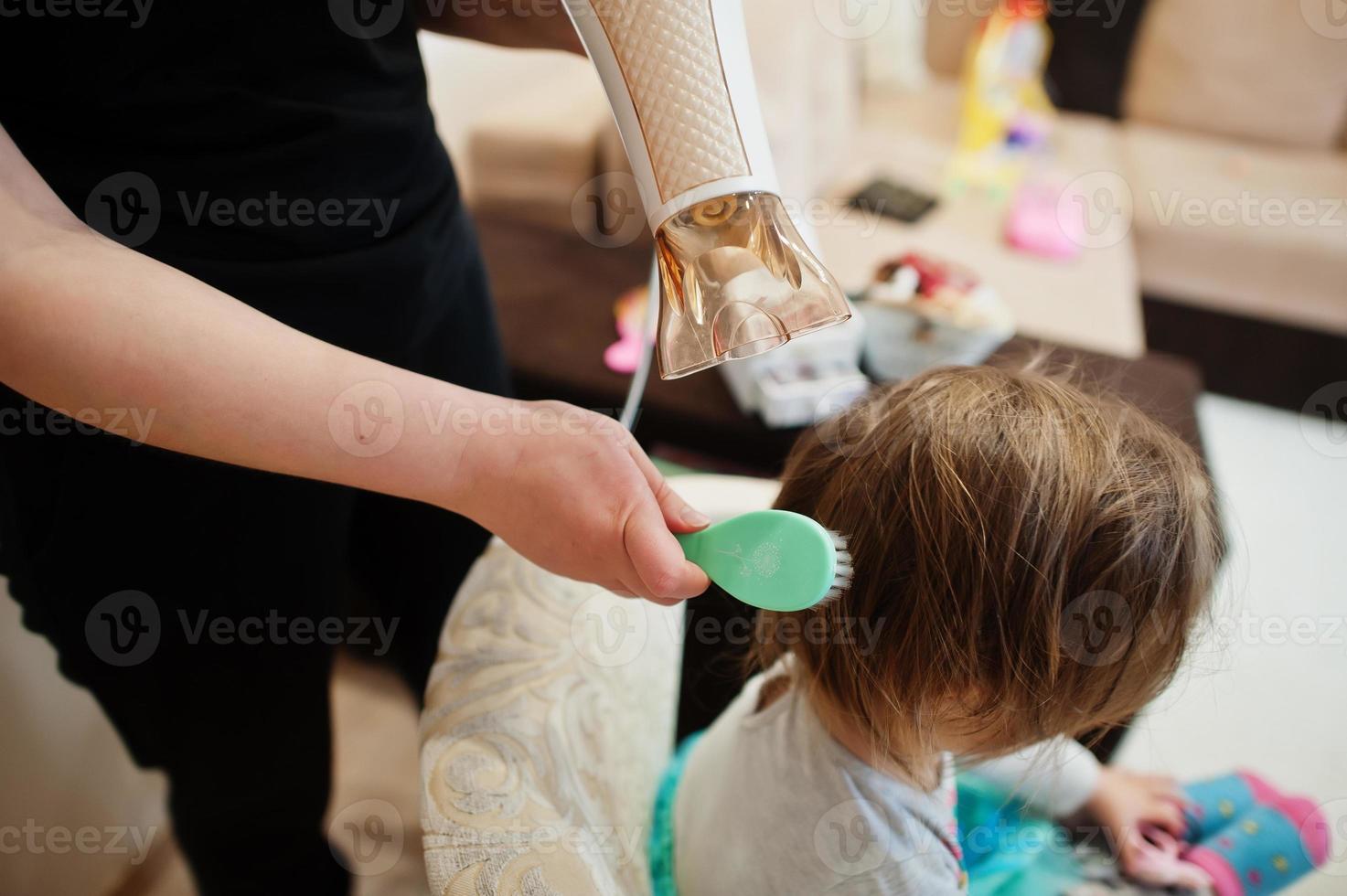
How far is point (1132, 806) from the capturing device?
76 cm

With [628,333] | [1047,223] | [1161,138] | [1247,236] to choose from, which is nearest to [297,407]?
[628,333]

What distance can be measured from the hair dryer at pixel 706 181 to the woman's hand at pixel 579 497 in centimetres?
6

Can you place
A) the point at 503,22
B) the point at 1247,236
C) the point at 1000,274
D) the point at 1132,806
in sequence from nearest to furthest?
the point at 503,22 → the point at 1132,806 → the point at 1000,274 → the point at 1247,236

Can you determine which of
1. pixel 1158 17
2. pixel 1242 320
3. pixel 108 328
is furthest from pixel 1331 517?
pixel 108 328

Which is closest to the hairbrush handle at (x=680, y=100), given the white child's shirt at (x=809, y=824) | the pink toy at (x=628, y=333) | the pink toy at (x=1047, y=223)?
the white child's shirt at (x=809, y=824)

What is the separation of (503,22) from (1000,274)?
1.34 m

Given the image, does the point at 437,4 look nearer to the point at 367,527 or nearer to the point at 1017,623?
the point at 367,527

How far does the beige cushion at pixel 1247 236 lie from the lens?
191cm

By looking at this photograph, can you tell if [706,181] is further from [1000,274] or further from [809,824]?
[1000,274]

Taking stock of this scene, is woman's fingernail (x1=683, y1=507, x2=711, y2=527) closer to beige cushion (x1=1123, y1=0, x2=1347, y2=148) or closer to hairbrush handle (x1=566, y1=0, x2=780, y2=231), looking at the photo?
hairbrush handle (x1=566, y1=0, x2=780, y2=231)

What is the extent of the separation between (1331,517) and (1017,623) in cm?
131

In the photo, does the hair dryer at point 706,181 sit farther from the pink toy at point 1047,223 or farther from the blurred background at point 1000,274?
the pink toy at point 1047,223

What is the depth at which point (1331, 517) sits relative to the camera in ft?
4.79

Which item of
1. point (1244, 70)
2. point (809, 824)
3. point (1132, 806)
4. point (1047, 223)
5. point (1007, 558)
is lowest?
point (1132, 806)
